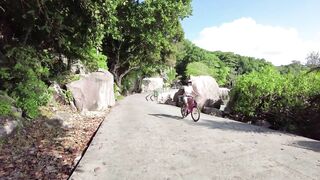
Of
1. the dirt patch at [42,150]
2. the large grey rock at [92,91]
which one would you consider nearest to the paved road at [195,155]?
the dirt patch at [42,150]

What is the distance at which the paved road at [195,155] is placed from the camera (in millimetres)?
6789

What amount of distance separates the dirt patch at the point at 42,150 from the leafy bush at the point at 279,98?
7.41 m

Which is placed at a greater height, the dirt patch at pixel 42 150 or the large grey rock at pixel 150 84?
the large grey rock at pixel 150 84

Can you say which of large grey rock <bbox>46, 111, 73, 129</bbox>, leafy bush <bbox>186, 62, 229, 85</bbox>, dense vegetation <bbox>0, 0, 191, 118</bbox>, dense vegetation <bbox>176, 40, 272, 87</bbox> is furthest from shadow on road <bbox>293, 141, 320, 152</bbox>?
leafy bush <bbox>186, 62, 229, 85</bbox>

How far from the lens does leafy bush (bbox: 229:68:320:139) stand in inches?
564

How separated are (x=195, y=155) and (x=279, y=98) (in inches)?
342

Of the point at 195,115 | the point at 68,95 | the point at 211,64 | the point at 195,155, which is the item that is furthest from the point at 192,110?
the point at 211,64

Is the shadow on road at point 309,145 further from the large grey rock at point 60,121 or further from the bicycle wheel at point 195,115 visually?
the large grey rock at point 60,121

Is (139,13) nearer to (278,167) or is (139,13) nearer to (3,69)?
(3,69)

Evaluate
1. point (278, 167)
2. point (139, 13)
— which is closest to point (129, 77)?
point (139, 13)

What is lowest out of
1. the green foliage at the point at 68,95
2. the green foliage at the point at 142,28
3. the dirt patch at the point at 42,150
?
the dirt patch at the point at 42,150

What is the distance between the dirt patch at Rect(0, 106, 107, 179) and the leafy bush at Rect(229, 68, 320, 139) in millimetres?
7411

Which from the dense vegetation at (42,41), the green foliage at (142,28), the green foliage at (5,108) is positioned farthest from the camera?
the green foliage at (142,28)

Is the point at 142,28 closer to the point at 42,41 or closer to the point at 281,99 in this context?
the point at 42,41
